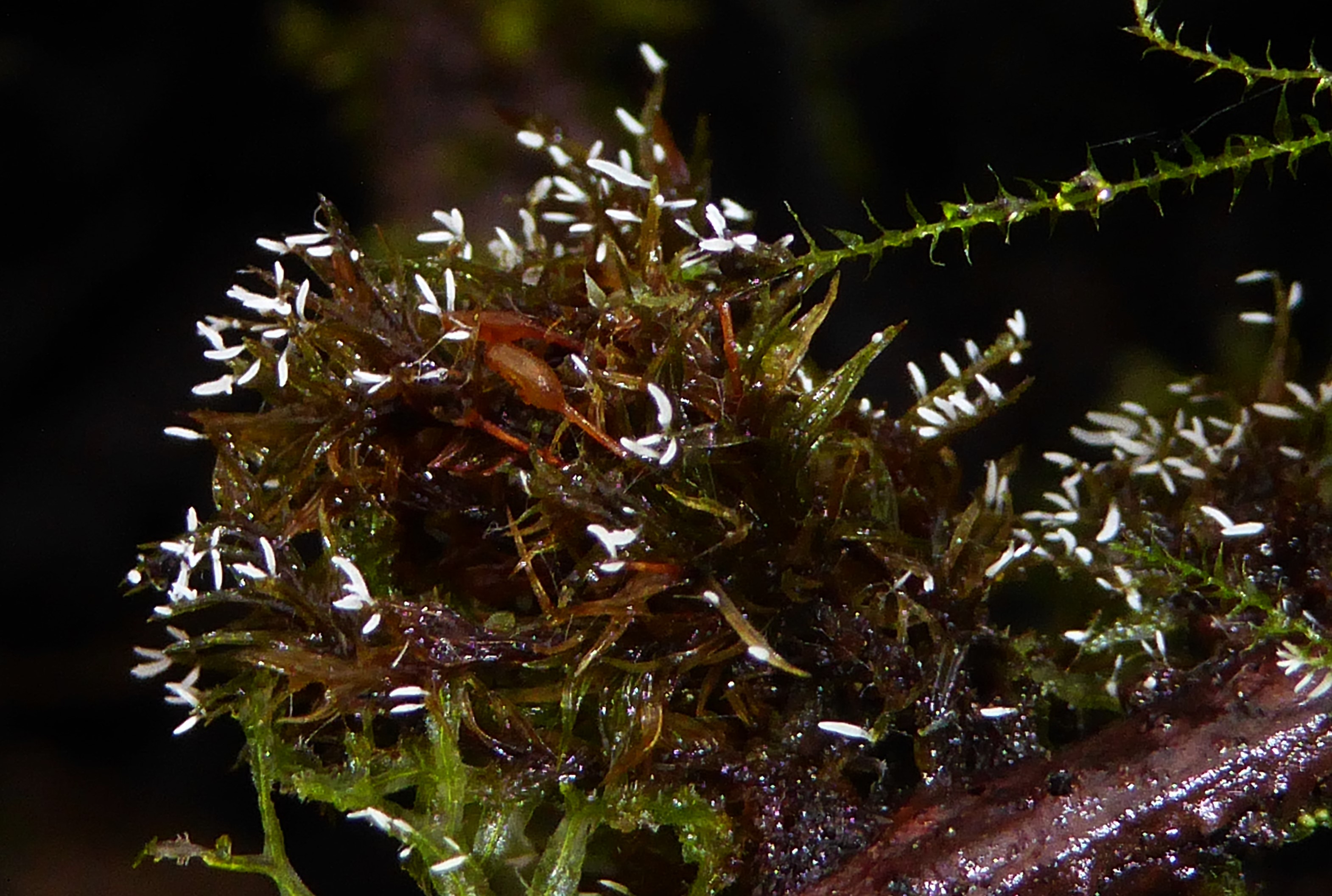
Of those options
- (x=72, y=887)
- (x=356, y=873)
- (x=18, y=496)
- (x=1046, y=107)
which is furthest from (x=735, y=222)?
(x=72, y=887)

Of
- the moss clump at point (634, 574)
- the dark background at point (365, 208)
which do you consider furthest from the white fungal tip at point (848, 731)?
the dark background at point (365, 208)

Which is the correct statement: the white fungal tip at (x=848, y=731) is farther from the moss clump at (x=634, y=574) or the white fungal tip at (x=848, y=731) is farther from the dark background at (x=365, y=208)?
the dark background at (x=365, y=208)

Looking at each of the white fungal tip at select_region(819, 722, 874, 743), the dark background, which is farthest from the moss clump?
the dark background

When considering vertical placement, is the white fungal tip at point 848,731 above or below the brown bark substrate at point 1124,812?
above

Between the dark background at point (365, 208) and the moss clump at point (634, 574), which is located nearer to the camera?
the moss clump at point (634, 574)

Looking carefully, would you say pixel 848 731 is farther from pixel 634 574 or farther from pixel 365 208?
pixel 365 208

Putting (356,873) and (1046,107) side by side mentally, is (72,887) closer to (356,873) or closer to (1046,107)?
(356,873)
